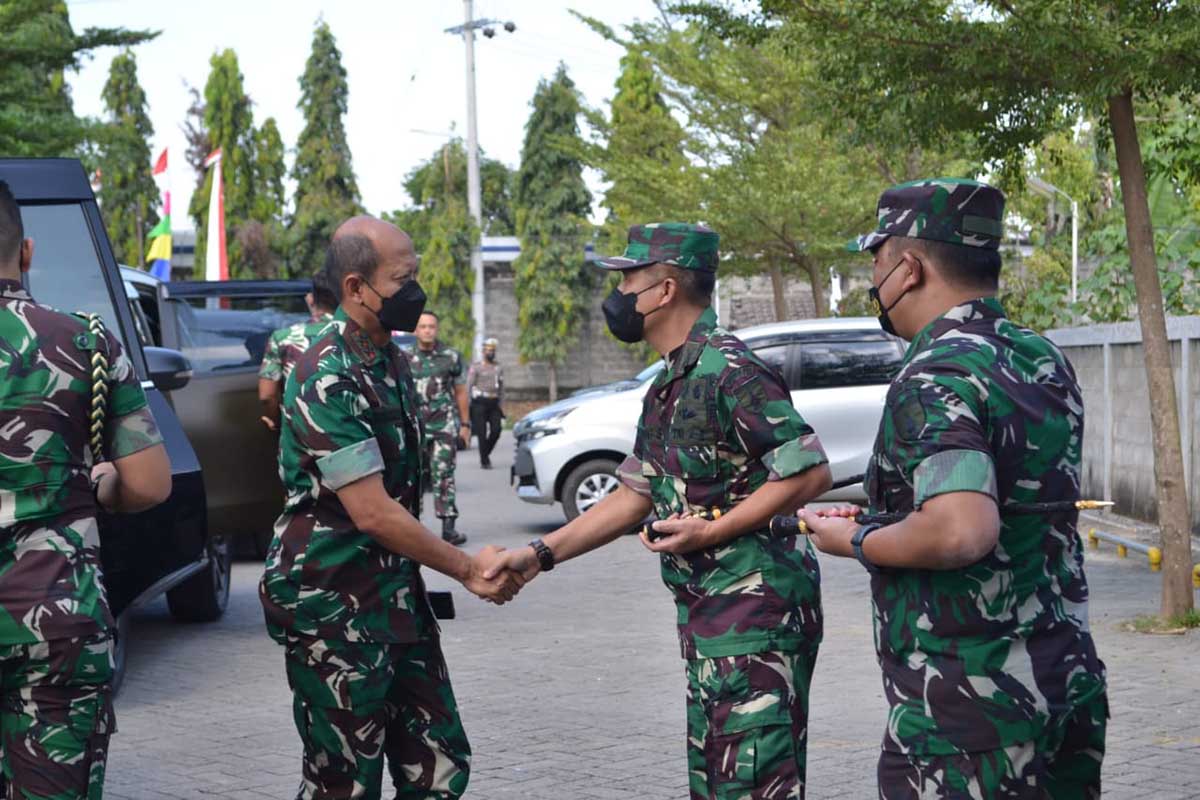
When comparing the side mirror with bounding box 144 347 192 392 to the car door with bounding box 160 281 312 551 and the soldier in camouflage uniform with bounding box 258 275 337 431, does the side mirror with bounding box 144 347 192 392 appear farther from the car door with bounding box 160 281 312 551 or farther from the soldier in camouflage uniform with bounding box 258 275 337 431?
the car door with bounding box 160 281 312 551

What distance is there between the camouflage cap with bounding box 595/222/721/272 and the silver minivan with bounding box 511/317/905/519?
1010cm

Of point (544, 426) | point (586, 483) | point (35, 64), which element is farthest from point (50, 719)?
point (35, 64)

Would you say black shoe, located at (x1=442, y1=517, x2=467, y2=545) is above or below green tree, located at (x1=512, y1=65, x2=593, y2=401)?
below

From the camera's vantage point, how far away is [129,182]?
55250 mm

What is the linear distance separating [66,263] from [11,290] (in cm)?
407

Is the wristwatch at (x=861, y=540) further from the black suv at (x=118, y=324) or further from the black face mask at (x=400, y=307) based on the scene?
the black suv at (x=118, y=324)

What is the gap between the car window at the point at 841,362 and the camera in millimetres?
15367

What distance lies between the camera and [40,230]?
756cm

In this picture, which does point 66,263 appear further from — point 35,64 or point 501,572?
point 35,64

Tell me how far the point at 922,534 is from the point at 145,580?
16.4 ft

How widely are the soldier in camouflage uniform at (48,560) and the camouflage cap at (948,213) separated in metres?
1.82

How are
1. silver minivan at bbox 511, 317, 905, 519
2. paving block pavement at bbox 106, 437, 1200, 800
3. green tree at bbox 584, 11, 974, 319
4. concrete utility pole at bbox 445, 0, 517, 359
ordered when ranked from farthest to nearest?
concrete utility pole at bbox 445, 0, 517, 359 < green tree at bbox 584, 11, 974, 319 < silver minivan at bbox 511, 317, 905, 519 < paving block pavement at bbox 106, 437, 1200, 800

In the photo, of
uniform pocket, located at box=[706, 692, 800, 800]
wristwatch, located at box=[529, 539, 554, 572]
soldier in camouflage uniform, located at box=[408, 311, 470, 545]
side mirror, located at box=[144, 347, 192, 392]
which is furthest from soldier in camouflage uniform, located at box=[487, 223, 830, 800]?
soldier in camouflage uniform, located at box=[408, 311, 470, 545]

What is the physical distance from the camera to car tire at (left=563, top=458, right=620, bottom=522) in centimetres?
1493
